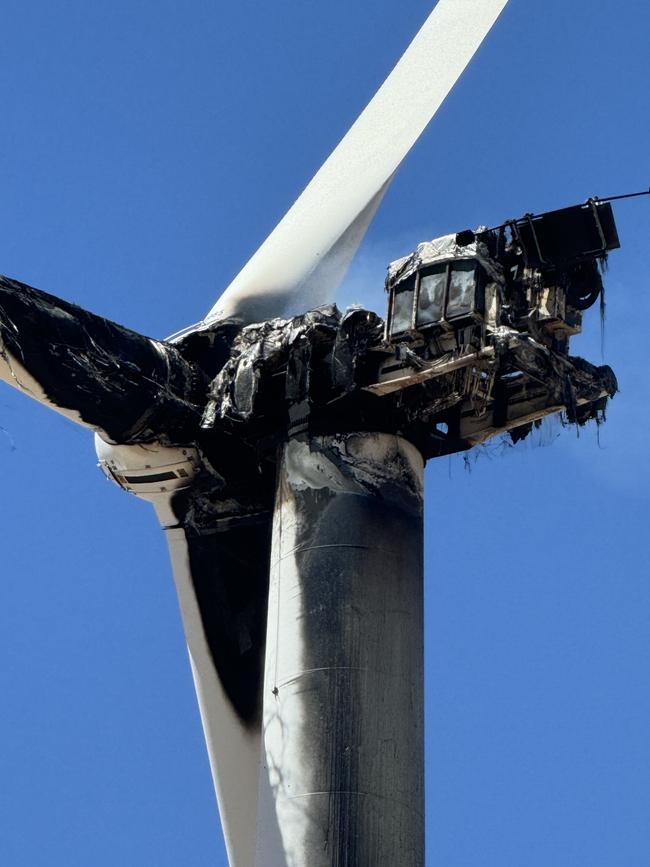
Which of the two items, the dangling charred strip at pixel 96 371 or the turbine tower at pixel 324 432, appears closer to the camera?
the turbine tower at pixel 324 432

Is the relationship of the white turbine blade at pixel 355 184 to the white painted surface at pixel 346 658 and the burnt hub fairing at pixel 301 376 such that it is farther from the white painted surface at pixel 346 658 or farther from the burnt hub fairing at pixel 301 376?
the white painted surface at pixel 346 658

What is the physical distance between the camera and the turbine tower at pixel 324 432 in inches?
1150

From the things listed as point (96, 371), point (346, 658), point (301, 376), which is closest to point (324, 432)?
point (301, 376)

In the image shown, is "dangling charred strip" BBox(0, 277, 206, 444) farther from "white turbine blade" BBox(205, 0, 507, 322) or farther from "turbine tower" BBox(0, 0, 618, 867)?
"white turbine blade" BBox(205, 0, 507, 322)

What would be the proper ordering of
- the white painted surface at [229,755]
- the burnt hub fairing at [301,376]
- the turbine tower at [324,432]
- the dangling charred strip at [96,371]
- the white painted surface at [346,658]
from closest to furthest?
the white painted surface at [346,658] → the turbine tower at [324,432] → the burnt hub fairing at [301,376] → the dangling charred strip at [96,371] → the white painted surface at [229,755]

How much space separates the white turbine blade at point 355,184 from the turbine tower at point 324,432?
1.8 inches

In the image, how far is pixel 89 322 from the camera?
3191cm

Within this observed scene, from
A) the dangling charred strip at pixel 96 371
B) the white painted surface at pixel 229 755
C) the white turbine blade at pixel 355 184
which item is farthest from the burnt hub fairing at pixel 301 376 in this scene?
the white turbine blade at pixel 355 184

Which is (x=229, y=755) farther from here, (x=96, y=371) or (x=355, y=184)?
(x=355, y=184)

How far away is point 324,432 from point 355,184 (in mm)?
5498

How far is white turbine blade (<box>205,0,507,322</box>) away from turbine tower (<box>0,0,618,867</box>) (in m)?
0.04

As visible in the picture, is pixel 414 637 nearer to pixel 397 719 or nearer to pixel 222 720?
pixel 397 719

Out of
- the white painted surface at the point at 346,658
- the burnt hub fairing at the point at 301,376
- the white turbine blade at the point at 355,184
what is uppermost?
the white turbine blade at the point at 355,184

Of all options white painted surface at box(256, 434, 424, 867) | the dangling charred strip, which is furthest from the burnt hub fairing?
white painted surface at box(256, 434, 424, 867)
